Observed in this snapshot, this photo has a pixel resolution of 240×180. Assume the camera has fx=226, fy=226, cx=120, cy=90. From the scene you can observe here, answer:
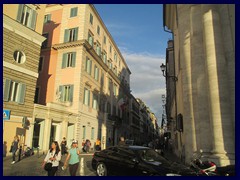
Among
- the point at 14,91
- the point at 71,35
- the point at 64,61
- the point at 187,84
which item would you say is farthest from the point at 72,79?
the point at 187,84

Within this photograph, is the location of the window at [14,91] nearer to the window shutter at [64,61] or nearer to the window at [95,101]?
the window shutter at [64,61]

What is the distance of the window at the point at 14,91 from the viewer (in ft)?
55.9

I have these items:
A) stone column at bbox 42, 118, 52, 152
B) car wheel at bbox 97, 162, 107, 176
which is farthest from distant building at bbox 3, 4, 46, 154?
car wheel at bbox 97, 162, 107, 176

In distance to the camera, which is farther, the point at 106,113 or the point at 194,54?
the point at 106,113

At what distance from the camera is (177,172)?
751cm

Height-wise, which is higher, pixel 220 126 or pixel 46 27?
pixel 46 27

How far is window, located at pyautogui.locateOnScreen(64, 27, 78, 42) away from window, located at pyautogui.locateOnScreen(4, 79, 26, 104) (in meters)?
12.1

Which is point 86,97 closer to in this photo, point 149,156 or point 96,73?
point 96,73

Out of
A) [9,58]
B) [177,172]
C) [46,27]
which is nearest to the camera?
[177,172]

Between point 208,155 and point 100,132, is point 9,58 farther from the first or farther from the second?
point 100,132

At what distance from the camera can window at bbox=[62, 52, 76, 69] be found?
2752 cm

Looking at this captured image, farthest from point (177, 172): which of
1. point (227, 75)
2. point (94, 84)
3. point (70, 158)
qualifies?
point (94, 84)

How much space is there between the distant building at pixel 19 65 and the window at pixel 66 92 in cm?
695

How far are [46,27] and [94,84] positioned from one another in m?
10.0
